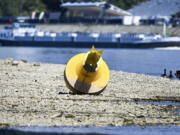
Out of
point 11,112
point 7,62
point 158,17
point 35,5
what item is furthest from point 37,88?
point 35,5

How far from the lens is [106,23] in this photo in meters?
135

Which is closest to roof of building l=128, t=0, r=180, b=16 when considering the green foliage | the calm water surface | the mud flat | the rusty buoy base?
the green foliage

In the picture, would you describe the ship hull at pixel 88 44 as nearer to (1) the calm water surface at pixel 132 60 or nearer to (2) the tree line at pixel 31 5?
(1) the calm water surface at pixel 132 60

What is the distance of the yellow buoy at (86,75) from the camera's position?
1053 inches

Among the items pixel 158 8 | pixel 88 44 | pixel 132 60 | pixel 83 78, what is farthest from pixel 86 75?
pixel 158 8

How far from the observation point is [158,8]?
13538 cm

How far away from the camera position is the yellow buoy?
87.8 ft

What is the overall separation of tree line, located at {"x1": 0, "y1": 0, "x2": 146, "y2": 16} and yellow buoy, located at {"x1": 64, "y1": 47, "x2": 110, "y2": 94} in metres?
124

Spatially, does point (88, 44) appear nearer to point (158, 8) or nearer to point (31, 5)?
point (158, 8)

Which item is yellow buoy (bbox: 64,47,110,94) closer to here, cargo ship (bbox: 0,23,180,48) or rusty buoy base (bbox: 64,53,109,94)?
rusty buoy base (bbox: 64,53,109,94)

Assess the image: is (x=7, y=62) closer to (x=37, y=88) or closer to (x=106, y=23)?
(x=37, y=88)

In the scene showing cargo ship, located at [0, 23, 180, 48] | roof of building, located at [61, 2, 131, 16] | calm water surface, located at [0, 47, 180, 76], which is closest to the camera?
calm water surface, located at [0, 47, 180, 76]

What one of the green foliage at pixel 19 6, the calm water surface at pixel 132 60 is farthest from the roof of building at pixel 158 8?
the calm water surface at pixel 132 60

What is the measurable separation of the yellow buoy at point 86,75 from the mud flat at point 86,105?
1.09 feet
